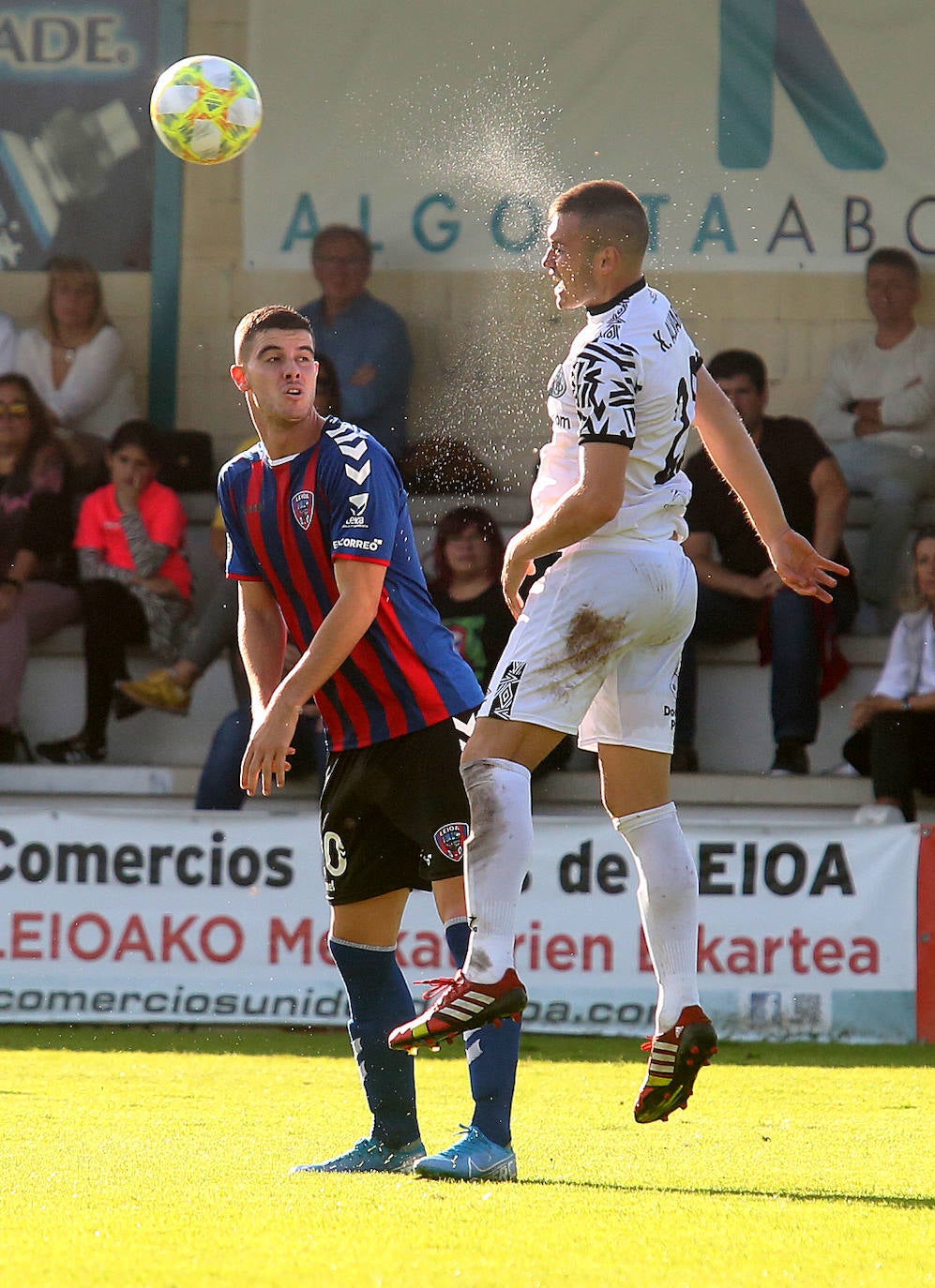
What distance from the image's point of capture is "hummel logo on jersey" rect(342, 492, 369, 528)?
4527 millimetres

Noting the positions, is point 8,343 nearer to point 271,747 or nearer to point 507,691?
point 271,747

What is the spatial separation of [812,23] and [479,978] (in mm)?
8769

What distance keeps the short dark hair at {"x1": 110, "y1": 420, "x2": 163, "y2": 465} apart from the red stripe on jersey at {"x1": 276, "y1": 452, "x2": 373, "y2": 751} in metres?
6.60

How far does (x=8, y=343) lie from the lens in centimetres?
1184

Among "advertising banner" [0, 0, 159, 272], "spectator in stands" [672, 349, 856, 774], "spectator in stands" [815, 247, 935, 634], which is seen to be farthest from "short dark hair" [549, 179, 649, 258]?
"advertising banner" [0, 0, 159, 272]

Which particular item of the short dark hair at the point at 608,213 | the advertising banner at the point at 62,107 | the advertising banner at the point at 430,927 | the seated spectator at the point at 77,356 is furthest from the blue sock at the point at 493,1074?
the advertising banner at the point at 62,107

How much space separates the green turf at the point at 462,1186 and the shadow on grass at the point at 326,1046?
33cm

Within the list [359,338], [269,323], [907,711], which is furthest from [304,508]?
[359,338]

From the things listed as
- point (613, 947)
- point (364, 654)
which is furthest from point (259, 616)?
point (613, 947)

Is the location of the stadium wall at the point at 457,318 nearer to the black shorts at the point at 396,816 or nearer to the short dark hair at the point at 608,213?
the black shorts at the point at 396,816

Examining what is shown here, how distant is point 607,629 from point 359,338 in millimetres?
7036

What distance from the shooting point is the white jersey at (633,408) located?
420cm

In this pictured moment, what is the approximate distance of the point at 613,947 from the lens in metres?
8.71

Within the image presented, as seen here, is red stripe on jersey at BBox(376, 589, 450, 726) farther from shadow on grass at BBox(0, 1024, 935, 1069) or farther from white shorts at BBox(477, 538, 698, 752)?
shadow on grass at BBox(0, 1024, 935, 1069)
